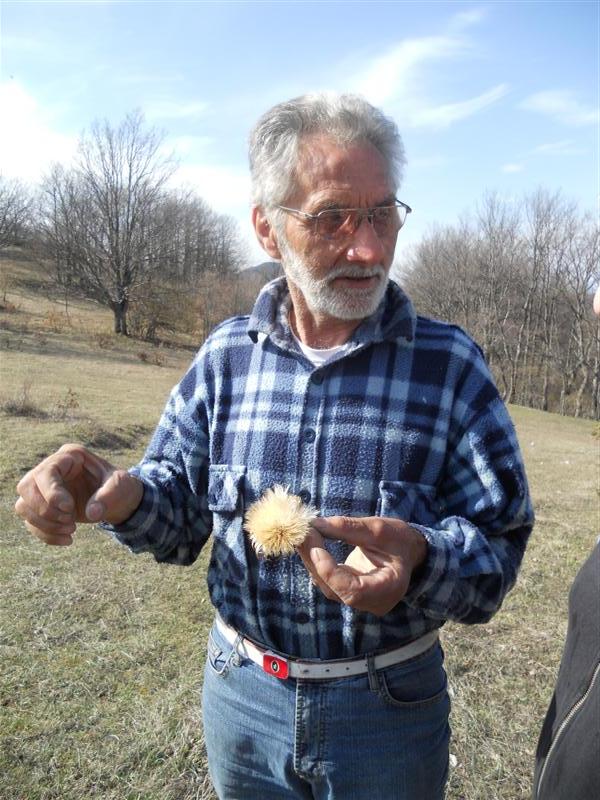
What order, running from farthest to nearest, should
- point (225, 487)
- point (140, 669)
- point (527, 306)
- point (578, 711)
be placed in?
point (527, 306) → point (140, 669) → point (225, 487) → point (578, 711)

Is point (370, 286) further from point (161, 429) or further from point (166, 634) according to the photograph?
point (166, 634)

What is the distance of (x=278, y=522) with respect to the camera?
1.51 m

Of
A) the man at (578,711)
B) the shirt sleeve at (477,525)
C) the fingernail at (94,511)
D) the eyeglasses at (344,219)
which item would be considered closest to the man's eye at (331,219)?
the eyeglasses at (344,219)

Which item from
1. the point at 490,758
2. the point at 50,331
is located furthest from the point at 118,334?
the point at 490,758

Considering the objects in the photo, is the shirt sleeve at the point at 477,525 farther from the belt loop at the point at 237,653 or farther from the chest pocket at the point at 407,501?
the belt loop at the point at 237,653

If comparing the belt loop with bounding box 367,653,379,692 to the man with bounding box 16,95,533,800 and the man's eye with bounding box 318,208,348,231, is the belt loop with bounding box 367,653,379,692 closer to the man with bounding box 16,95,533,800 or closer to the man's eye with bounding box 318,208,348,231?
the man with bounding box 16,95,533,800

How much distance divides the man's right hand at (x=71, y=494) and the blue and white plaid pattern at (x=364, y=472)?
3.2 inches

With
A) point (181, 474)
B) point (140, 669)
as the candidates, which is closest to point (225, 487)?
point (181, 474)

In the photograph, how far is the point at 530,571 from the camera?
5879mm

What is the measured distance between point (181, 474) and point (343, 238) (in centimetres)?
85

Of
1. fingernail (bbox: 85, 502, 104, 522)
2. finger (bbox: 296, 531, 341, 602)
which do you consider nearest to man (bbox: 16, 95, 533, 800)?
fingernail (bbox: 85, 502, 104, 522)

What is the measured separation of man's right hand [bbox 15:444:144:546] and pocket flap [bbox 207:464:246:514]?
201mm

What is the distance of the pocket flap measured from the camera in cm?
178

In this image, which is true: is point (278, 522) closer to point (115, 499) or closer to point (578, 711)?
point (115, 499)
